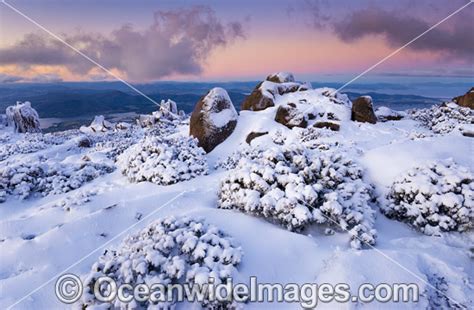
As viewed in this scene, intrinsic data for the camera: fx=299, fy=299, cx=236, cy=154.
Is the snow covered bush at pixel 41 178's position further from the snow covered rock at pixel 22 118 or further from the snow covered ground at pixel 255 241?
the snow covered rock at pixel 22 118

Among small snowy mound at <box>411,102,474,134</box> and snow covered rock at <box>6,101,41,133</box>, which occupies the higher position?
small snowy mound at <box>411,102,474,134</box>

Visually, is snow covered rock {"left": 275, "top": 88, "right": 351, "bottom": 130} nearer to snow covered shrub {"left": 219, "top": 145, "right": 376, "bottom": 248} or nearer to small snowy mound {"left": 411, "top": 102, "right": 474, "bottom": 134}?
small snowy mound {"left": 411, "top": 102, "right": 474, "bottom": 134}

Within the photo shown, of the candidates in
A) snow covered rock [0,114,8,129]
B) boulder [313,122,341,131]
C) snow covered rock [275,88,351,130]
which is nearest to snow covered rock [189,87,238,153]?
snow covered rock [275,88,351,130]

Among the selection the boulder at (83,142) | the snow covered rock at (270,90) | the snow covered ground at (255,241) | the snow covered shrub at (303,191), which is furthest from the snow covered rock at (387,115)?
the boulder at (83,142)

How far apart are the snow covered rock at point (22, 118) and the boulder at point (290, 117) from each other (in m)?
33.8

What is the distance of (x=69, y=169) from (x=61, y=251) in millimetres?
6808

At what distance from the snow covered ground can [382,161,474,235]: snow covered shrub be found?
0.25 meters

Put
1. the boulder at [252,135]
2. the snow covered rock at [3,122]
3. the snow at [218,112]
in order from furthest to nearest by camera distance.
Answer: the snow covered rock at [3,122] < the snow at [218,112] < the boulder at [252,135]

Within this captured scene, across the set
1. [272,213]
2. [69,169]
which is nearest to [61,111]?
[69,169]

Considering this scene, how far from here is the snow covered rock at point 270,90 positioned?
2259cm

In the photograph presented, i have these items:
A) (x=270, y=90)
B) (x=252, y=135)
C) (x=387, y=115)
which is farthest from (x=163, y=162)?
(x=387, y=115)

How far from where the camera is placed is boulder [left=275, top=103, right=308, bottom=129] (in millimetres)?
19028

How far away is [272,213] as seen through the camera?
7.23 metres

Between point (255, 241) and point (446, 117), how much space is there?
2136 centimetres
